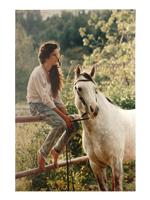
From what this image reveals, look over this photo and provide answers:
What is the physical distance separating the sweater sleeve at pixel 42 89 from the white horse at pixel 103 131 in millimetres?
179

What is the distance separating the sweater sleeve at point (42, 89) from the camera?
4312 mm

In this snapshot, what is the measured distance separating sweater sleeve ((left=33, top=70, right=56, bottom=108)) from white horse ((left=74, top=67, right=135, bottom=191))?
179 mm

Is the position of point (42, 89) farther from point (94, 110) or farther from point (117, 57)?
point (117, 57)

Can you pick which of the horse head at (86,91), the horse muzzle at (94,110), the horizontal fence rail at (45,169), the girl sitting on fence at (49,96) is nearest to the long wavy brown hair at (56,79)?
the girl sitting on fence at (49,96)

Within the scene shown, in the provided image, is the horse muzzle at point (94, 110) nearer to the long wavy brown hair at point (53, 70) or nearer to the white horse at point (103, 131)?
the white horse at point (103, 131)

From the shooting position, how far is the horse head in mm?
4285

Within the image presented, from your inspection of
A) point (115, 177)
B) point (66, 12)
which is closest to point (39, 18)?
point (66, 12)

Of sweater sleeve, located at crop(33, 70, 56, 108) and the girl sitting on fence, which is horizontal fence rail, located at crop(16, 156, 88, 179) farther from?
sweater sleeve, located at crop(33, 70, 56, 108)

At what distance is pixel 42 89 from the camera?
14.1ft

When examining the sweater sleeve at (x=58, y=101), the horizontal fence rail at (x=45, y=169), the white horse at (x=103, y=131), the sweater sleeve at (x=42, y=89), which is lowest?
the horizontal fence rail at (x=45, y=169)

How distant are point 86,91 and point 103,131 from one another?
0.95 ft

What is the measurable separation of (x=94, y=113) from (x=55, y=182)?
0.52 meters

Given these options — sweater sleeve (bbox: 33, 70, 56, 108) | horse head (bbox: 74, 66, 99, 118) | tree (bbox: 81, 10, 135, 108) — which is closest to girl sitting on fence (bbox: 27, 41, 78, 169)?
sweater sleeve (bbox: 33, 70, 56, 108)
